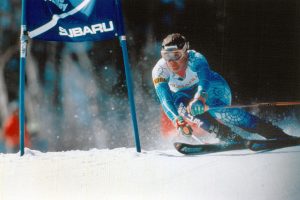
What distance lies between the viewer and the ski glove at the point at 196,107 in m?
4.19

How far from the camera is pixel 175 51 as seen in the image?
418 cm

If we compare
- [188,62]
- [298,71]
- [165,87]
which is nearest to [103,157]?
[165,87]

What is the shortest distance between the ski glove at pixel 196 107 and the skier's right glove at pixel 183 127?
128 mm

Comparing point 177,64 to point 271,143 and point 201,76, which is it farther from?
point 271,143

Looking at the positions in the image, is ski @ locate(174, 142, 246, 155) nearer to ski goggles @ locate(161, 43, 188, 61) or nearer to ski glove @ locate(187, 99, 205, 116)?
ski glove @ locate(187, 99, 205, 116)

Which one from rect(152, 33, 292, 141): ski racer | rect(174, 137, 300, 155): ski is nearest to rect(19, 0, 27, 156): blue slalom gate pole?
rect(152, 33, 292, 141): ski racer

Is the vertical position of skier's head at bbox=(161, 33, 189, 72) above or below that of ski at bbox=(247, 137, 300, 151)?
above

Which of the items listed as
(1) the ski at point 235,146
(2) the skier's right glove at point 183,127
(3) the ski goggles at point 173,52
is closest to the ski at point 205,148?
(1) the ski at point 235,146

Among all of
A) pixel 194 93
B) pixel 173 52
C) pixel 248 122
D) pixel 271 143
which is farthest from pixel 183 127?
pixel 271 143

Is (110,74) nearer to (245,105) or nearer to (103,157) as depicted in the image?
(103,157)

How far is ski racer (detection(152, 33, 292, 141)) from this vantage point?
4172 mm

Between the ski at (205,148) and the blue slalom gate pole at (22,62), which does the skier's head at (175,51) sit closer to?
the ski at (205,148)

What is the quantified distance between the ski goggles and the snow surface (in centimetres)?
95

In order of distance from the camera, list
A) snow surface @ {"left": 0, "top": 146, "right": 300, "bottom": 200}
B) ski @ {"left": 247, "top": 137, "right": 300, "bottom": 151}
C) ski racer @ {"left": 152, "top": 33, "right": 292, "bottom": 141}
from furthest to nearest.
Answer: ski racer @ {"left": 152, "top": 33, "right": 292, "bottom": 141} < ski @ {"left": 247, "top": 137, "right": 300, "bottom": 151} < snow surface @ {"left": 0, "top": 146, "right": 300, "bottom": 200}
